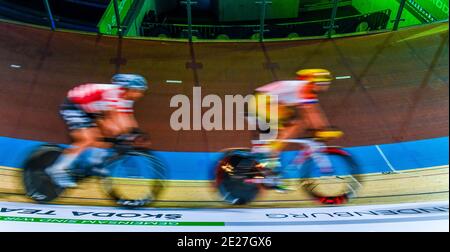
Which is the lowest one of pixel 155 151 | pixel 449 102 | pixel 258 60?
pixel 155 151

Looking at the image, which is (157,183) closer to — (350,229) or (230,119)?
(230,119)

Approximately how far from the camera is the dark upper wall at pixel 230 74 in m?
3.87

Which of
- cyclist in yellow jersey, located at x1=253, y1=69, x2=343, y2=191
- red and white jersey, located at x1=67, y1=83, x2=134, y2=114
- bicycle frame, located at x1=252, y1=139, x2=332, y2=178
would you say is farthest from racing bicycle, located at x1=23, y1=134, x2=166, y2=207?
bicycle frame, located at x1=252, y1=139, x2=332, y2=178

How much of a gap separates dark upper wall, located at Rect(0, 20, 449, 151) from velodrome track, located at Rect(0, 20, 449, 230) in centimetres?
1

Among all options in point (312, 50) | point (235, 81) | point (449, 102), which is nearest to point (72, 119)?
point (235, 81)

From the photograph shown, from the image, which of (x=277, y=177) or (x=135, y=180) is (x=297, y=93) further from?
(x=135, y=180)

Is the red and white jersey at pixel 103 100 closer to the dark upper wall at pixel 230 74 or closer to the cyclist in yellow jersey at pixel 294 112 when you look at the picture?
the dark upper wall at pixel 230 74

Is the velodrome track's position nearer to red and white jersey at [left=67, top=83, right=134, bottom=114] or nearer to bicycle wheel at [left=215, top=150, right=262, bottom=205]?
bicycle wheel at [left=215, top=150, right=262, bottom=205]

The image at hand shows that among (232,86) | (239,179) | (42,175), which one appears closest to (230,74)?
(232,86)

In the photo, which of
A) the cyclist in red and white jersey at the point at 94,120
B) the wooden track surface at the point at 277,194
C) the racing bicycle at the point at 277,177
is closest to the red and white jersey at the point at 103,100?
the cyclist in red and white jersey at the point at 94,120

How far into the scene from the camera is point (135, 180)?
314 centimetres

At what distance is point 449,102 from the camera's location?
3.89 m

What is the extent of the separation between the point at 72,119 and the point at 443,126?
363 centimetres

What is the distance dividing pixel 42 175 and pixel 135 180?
33.1 inches
